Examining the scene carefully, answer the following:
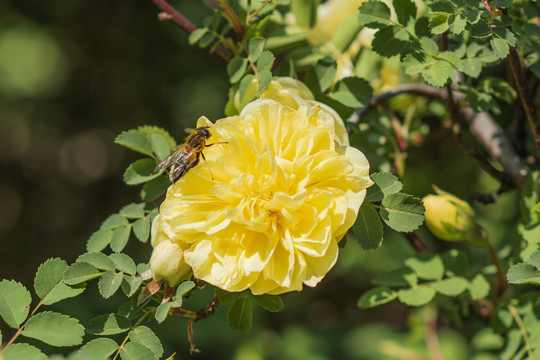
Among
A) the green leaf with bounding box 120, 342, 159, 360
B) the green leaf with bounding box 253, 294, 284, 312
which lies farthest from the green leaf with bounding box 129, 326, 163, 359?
the green leaf with bounding box 253, 294, 284, 312

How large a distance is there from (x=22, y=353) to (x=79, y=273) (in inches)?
4.3

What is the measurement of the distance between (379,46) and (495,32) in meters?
0.16

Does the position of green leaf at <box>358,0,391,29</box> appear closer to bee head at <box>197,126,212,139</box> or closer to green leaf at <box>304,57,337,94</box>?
green leaf at <box>304,57,337,94</box>

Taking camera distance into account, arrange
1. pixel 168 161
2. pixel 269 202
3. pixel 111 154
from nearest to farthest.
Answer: pixel 269 202 → pixel 168 161 → pixel 111 154

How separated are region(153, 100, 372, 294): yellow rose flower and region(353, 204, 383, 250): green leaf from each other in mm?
71

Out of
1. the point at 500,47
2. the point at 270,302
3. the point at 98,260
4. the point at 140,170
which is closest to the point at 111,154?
the point at 140,170

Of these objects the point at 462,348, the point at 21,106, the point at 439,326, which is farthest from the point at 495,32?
the point at 21,106

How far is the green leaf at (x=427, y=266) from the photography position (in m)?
0.82

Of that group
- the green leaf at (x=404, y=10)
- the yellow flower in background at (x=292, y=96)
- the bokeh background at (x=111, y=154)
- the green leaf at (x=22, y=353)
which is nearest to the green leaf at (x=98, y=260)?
the green leaf at (x=22, y=353)

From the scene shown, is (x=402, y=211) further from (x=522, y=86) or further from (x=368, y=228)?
(x=522, y=86)

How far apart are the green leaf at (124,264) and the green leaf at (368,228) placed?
0.29m

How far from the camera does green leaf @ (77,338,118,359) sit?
0.60m

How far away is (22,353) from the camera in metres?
0.59

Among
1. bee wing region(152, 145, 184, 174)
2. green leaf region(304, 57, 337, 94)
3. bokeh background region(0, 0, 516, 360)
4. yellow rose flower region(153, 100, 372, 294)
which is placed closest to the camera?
yellow rose flower region(153, 100, 372, 294)
